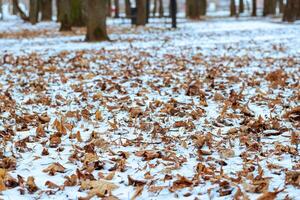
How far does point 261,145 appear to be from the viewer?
4.44 m

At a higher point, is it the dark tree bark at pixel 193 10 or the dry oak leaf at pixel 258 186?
the dark tree bark at pixel 193 10

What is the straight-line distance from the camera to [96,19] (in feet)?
51.7

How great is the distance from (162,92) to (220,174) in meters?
3.80

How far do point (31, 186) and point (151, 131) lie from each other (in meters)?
1.78

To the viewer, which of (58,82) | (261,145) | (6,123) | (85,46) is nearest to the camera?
(261,145)

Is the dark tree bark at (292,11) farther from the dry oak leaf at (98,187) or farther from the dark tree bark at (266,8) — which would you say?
the dry oak leaf at (98,187)

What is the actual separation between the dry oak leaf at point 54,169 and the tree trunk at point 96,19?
1200 cm

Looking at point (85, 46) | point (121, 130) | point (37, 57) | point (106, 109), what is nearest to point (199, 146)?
point (121, 130)

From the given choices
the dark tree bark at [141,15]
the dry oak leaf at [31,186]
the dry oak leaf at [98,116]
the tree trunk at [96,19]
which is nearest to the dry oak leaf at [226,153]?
the dry oak leaf at [31,186]

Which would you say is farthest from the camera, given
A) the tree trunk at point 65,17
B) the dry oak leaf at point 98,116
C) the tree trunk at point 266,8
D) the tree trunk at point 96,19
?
the tree trunk at point 266,8

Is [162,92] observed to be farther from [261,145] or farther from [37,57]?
[37,57]

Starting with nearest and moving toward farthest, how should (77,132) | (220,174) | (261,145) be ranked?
(220,174) → (261,145) → (77,132)

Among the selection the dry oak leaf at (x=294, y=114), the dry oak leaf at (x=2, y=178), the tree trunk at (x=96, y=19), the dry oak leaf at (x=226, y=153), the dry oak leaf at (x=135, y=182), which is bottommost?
the dry oak leaf at (x=135, y=182)

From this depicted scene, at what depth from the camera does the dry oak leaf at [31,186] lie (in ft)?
11.6
